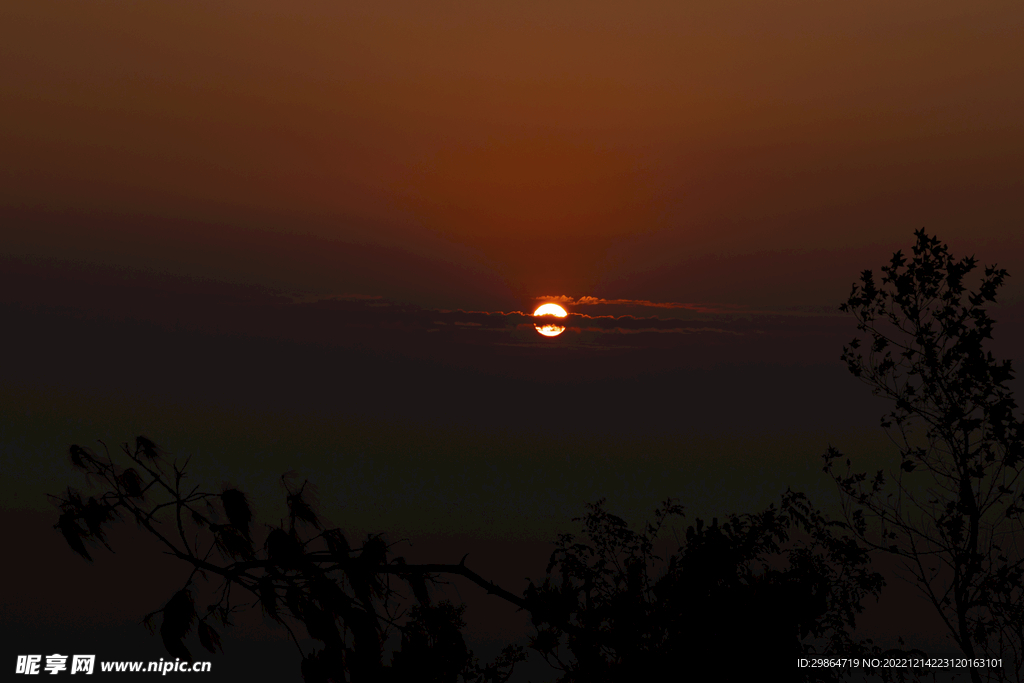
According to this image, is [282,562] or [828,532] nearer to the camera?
[282,562]

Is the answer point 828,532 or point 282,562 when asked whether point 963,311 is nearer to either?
point 828,532

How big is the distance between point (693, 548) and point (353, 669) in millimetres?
5656

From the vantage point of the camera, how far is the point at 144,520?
8.87 m

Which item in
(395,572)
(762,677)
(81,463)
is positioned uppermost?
(81,463)

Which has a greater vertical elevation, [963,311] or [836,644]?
[963,311]

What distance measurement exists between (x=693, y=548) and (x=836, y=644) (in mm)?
6327

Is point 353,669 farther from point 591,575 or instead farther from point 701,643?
point 591,575

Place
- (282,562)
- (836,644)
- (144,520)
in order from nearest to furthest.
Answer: (282,562)
(144,520)
(836,644)

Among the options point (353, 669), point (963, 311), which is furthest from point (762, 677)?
point (963, 311)

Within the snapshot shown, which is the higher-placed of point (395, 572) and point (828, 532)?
point (828, 532)

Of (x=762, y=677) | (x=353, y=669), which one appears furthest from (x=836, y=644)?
(x=353, y=669)

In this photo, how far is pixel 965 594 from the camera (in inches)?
689

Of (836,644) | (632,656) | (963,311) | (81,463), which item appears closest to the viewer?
(81,463)

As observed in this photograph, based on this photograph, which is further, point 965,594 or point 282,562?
point 965,594
